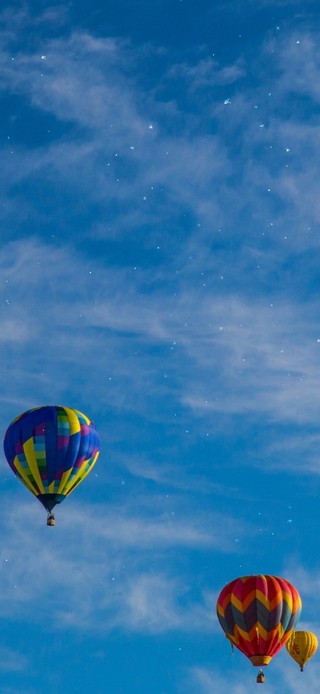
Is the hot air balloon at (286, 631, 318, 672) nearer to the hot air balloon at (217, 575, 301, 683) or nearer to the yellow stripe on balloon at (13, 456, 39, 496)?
the hot air balloon at (217, 575, 301, 683)

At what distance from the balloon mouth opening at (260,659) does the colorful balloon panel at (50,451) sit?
11.4m

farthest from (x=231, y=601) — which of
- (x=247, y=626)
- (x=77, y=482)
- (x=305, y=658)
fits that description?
(x=305, y=658)

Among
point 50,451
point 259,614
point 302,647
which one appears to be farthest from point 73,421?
point 302,647

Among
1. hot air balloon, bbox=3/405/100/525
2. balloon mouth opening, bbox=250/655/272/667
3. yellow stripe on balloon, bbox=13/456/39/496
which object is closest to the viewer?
hot air balloon, bbox=3/405/100/525

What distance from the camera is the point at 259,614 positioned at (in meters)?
69.2

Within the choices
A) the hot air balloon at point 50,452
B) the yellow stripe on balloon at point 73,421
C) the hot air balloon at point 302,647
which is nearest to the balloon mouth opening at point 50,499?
the hot air balloon at point 50,452

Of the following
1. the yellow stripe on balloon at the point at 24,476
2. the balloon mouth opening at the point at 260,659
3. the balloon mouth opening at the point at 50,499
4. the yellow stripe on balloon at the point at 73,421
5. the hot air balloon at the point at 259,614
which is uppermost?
the yellow stripe on balloon at the point at 73,421

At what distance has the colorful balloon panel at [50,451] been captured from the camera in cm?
6788

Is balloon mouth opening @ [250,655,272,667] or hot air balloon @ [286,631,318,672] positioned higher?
hot air balloon @ [286,631,318,672]

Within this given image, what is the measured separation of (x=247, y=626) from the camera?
229 ft

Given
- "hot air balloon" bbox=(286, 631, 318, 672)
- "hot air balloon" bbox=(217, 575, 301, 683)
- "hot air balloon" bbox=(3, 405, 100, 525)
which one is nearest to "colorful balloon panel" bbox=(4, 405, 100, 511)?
"hot air balloon" bbox=(3, 405, 100, 525)

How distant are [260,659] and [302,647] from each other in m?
12.7

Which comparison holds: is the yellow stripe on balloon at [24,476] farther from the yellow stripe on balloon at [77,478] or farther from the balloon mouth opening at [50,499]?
the yellow stripe on balloon at [77,478]

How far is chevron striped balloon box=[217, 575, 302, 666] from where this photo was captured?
6938 cm
